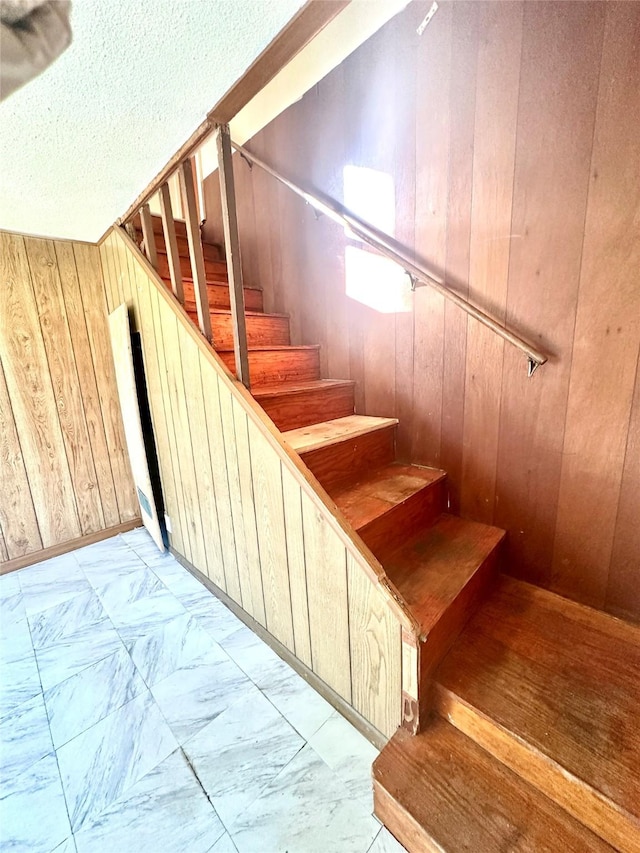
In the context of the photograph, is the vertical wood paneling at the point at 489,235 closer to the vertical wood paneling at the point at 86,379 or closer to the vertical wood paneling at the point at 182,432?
the vertical wood paneling at the point at 182,432

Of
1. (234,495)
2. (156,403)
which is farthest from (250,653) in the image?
(156,403)

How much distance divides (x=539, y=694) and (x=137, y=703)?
58.3 inches

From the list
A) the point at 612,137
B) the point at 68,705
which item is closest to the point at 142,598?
the point at 68,705

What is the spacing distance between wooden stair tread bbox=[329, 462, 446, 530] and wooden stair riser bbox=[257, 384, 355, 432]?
0.43m

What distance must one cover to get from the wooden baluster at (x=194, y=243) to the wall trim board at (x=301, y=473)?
8 centimetres

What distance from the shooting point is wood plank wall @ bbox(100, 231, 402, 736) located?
114 centimetres

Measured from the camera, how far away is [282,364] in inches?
82.7

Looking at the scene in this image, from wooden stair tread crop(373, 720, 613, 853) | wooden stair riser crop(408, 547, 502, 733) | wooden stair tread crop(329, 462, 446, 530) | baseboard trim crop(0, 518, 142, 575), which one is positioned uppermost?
wooden stair tread crop(329, 462, 446, 530)

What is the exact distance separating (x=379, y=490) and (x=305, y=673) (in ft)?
2.73

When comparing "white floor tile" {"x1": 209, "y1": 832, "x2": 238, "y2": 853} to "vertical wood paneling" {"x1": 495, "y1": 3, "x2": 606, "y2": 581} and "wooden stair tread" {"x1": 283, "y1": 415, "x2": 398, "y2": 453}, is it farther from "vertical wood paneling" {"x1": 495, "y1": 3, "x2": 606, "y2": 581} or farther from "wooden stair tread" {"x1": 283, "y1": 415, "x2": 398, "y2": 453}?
"vertical wood paneling" {"x1": 495, "y1": 3, "x2": 606, "y2": 581}

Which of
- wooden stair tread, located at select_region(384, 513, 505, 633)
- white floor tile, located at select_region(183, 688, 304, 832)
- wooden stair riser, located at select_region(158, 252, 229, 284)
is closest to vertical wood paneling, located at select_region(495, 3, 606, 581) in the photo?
wooden stair tread, located at select_region(384, 513, 505, 633)

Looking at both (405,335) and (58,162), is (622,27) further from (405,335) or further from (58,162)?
(58,162)

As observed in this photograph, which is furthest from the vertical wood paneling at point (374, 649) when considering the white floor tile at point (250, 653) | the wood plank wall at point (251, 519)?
the white floor tile at point (250, 653)

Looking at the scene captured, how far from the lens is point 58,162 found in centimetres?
131
